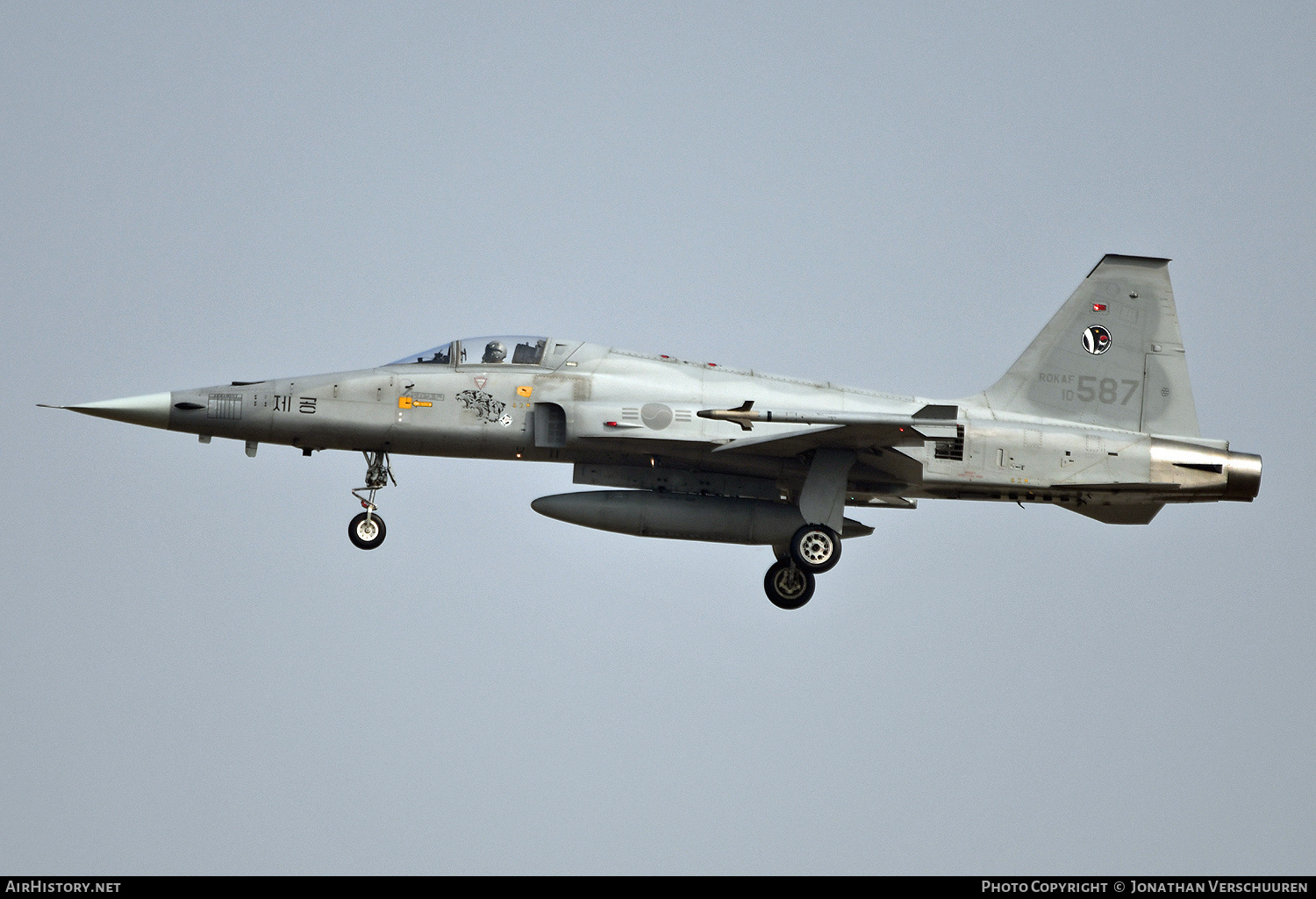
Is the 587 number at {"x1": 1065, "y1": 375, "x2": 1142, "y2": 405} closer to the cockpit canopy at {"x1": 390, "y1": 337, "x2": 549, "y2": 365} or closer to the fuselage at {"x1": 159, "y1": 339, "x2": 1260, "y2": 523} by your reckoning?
the fuselage at {"x1": 159, "y1": 339, "x2": 1260, "y2": 523}

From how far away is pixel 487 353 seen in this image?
2127 cm

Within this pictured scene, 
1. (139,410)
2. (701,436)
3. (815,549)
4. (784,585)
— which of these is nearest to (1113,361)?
(815,549)

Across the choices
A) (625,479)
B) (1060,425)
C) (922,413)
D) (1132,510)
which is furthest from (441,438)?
(1132,510)

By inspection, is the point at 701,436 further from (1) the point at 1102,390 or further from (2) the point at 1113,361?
(2) the point at 1113,361

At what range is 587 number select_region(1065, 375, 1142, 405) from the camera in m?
21.8

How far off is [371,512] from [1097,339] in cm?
1070

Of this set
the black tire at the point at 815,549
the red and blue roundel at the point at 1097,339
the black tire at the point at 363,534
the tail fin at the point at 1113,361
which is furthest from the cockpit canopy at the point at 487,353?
the red and blue roundel at the point at 1097,339

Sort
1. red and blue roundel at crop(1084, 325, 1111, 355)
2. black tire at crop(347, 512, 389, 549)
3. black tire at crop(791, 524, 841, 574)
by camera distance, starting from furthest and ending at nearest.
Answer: red and blue roundel at crop(1084, 325, 1111, 355) < black tire at crop(347, 512, 389, 549) < black tire at crop(791, 524, 841, 574)

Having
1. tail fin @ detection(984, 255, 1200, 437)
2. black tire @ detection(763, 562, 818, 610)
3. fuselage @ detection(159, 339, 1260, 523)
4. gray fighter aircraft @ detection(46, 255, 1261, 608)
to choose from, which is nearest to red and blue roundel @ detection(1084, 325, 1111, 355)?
tail fin @ detection(984, 255, 1200, 437)

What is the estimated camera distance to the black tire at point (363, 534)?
70.4 ft

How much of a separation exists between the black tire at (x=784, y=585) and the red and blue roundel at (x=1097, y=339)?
5.25m

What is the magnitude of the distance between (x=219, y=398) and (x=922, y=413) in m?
9.49

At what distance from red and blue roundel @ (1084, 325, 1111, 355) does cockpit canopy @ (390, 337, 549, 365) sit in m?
7.81

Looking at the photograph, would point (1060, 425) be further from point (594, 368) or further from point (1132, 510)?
point (594, 368)
